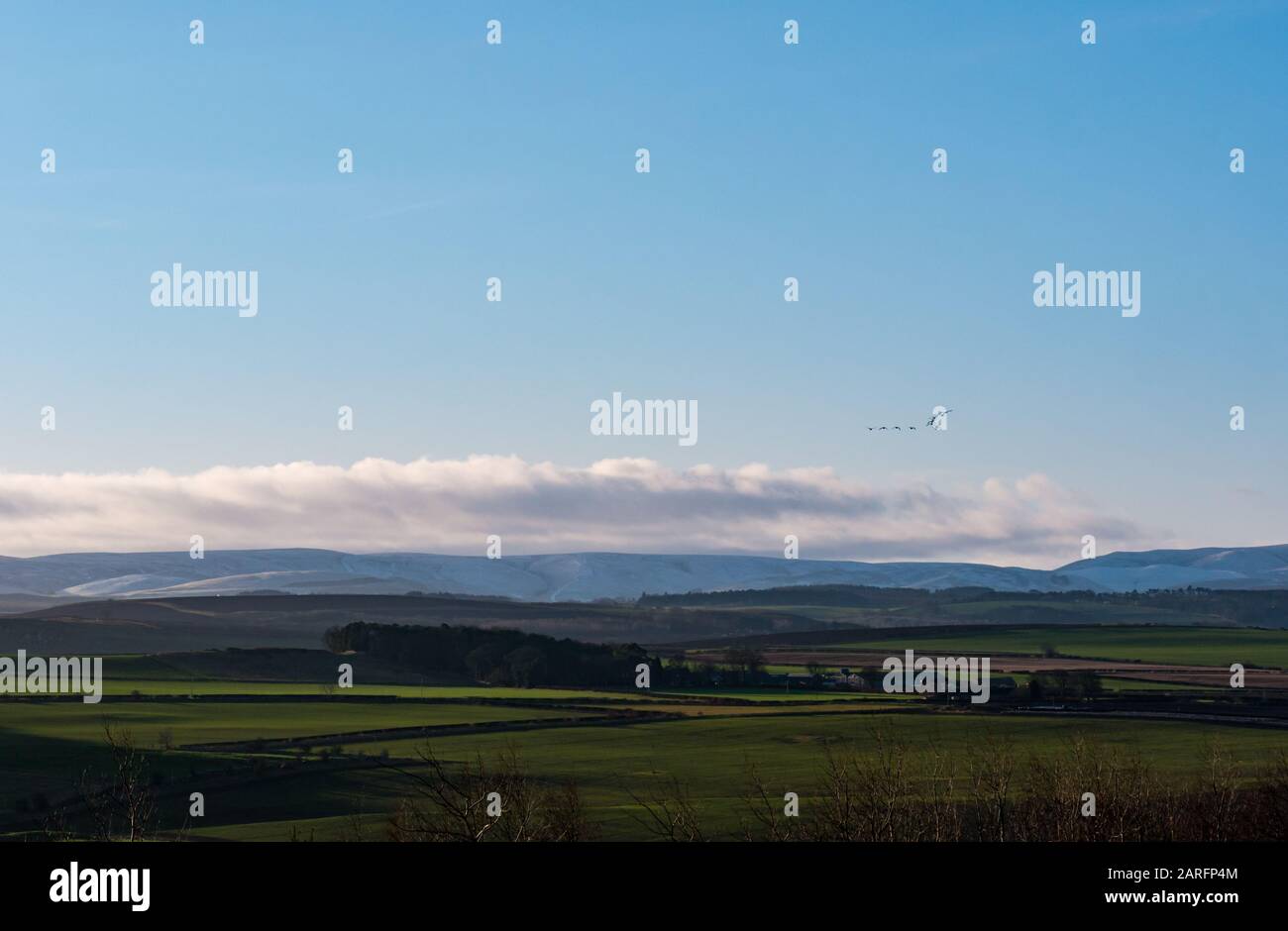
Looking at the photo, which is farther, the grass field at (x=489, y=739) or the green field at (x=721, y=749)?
the green field at (x=721, y=749)

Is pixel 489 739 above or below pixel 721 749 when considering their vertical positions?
above

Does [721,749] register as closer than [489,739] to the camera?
Yes

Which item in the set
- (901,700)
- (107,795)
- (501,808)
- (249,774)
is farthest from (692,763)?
(501,808)

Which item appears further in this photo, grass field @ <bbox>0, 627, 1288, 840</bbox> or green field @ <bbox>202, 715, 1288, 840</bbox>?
green field @ <bbox>202, 715, 1288, 840</bbox>
